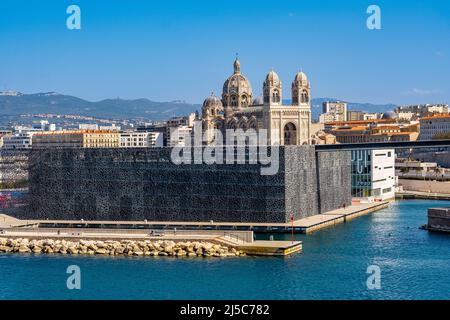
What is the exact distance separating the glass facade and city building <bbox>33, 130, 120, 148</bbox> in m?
59.1

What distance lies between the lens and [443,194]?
220 ft

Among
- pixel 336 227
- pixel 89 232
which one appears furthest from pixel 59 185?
pixel 336 227

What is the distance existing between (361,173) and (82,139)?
61.2 m

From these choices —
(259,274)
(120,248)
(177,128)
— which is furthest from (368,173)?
(177,128)

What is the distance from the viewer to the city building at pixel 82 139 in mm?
112375

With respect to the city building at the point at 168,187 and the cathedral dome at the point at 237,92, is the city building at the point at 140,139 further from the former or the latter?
the city building at the point at 168,187

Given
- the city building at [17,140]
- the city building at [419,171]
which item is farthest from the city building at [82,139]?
the city building at [419,171]

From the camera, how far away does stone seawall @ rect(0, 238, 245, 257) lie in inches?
1403

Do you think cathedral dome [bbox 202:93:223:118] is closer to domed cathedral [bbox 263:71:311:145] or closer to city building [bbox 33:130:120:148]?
domed cathedral [bbox 263:71:311:145]

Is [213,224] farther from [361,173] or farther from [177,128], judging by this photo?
[177,128]

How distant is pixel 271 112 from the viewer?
2795 inches
